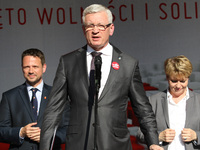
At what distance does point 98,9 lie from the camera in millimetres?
2512

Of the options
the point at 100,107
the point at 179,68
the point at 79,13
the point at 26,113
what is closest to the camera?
the point at 100,107

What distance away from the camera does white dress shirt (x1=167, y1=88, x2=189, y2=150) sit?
311 centimetres

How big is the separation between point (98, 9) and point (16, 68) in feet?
9.80

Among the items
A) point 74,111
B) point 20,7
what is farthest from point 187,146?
point 20,7

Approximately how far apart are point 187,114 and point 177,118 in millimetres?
88

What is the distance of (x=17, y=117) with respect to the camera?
3.22m

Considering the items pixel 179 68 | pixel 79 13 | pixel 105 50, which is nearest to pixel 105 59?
pixel 105 50

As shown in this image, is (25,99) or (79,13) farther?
(79,13)

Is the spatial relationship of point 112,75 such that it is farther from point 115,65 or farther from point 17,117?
point 17,117

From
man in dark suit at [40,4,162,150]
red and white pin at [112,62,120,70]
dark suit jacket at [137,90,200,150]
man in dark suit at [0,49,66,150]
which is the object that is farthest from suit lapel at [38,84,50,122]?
red and white pin at [112,62,120,70]

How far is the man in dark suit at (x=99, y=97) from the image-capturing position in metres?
2.48

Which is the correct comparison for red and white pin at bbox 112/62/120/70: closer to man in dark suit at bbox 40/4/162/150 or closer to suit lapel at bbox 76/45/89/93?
man in dark suit at bbox 40/4/162/150

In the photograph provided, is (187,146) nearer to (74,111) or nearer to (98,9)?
(74,111)

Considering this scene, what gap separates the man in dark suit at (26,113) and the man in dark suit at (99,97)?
64 centimetres
